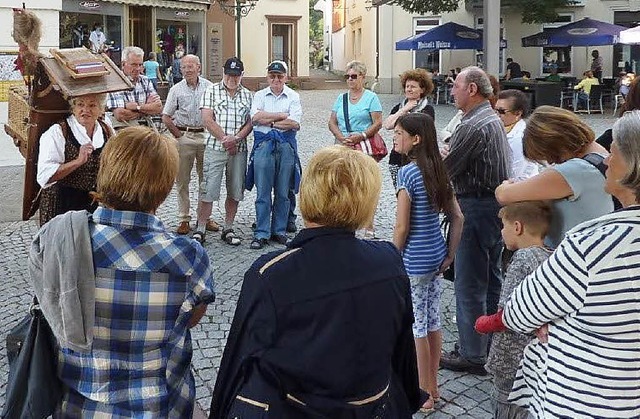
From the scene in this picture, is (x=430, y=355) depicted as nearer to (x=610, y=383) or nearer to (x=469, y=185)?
(x=469, y=185)

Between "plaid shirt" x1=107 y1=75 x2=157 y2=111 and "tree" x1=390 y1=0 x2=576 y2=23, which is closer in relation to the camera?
"plaid shirt" x1=107 y1=75 x2=157 y2=111

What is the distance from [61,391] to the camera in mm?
2467

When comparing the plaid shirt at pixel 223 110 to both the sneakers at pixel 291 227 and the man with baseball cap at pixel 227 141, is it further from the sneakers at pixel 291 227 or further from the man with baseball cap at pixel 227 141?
the sneakers at pixel 291 227

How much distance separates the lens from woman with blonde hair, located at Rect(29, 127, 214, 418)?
235cm

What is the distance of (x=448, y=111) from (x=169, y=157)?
21531mm

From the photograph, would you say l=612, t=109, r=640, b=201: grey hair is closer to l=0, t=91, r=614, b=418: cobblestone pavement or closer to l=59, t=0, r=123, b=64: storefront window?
l=0, t=91, r=614, b=418: cobblestone pavement

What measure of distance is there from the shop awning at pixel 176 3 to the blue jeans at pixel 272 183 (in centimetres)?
1893

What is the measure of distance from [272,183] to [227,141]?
0.60 metres

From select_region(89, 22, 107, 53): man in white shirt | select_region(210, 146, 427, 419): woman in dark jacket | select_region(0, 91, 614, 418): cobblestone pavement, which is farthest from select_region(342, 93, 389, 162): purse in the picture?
select_region(89, 22, 107, 53): man in white shirt

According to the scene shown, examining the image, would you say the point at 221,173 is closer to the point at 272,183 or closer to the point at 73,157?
the point at 272,183

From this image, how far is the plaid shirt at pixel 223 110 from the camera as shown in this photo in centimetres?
755

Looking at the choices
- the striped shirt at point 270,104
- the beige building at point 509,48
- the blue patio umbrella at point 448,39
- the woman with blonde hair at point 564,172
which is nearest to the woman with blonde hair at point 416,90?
the striped shirt at point 270,104

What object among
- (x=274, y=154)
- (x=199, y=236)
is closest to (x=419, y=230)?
(x=274, y=154)

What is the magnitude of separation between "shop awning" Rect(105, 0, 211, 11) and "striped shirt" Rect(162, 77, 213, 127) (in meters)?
18.2
